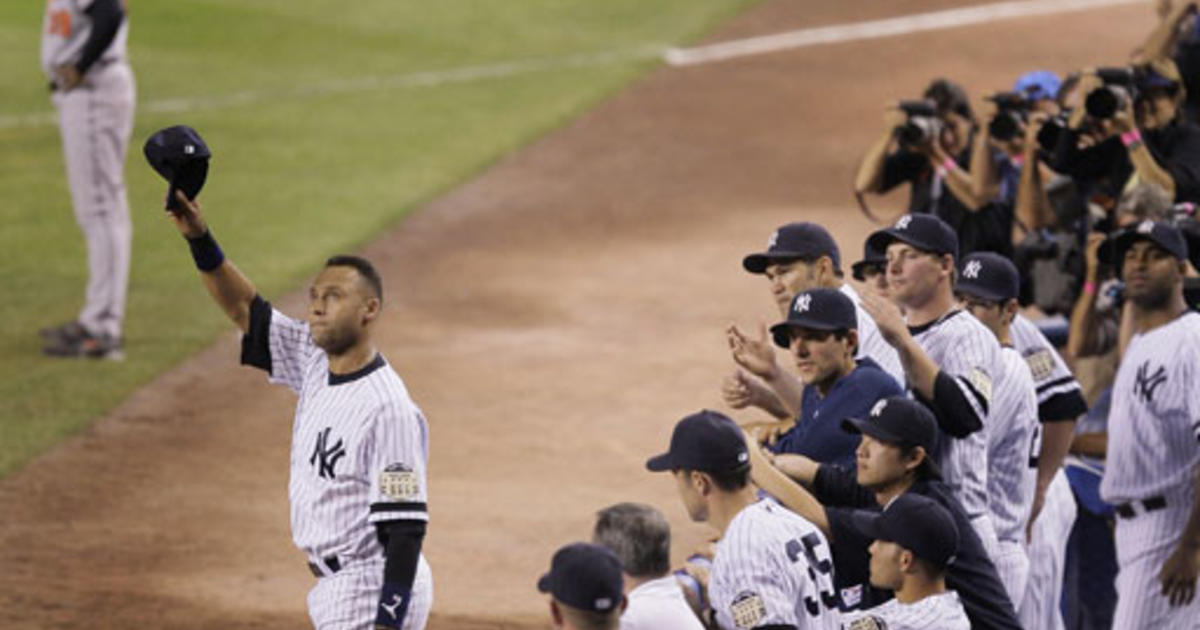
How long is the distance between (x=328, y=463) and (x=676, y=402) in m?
5.45

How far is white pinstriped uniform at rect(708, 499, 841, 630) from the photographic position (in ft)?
17.4

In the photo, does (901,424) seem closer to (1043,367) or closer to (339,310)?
(339,310)

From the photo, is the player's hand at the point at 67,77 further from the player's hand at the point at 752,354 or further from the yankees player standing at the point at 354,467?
the player's hand at the point at 752,354

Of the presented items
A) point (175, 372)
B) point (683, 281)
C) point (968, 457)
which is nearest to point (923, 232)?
point (968, 457)

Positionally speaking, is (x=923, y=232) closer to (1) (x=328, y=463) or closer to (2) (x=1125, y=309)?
(2) (x=1125, y=309)

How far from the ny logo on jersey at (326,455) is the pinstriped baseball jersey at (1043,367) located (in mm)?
2959

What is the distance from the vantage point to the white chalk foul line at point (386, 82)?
17.2 meters

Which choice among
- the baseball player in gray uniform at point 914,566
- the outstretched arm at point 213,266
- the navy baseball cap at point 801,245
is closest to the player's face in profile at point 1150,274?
the navy baseball cap at point 801,245

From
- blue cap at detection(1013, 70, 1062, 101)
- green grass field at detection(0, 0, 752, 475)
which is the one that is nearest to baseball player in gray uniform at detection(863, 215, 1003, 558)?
blue cap at detection(1013, 70, 1062, 101)

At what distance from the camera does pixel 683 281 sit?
1352 centimetres

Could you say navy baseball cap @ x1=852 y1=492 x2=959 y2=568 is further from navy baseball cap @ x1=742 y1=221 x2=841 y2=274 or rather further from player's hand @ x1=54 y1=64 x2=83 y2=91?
player's hand @ x1=54 y1=64 x2=83 y2=91

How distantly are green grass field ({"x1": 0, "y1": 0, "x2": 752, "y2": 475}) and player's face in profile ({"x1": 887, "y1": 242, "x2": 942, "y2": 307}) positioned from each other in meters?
5.12

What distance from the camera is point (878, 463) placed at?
19.4 ft

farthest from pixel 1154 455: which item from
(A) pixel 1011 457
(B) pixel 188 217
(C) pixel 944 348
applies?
(B) pixel 188 217
